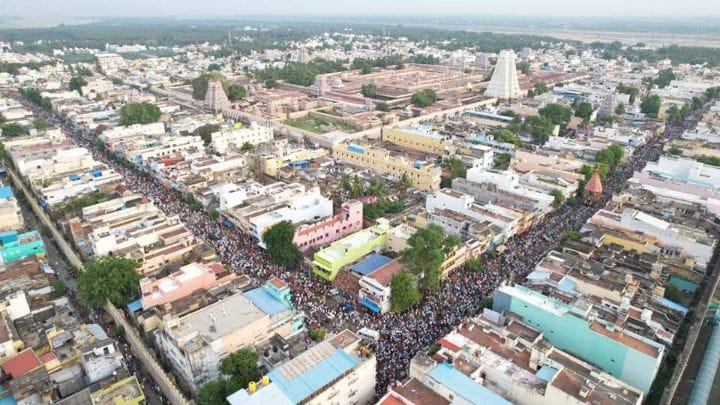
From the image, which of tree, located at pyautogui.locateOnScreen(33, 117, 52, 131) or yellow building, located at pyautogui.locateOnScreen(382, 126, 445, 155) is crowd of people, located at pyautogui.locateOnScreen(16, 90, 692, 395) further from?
tree, located at pyautogui.locateOnScreen(33, 117, 52, 131)

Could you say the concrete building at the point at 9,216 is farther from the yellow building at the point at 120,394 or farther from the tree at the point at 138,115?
the tree at the point at 138,115

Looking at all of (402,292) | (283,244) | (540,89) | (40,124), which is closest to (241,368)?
(402,292)

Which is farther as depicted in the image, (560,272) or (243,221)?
(243,221)

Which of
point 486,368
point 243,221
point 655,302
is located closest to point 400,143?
point 243,221

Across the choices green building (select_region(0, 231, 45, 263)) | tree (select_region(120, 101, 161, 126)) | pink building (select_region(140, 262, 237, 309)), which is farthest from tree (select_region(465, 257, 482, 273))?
tree (select_region(120, 101, 161, 126))

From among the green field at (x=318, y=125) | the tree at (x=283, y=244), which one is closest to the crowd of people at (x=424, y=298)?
the tree at (x=283, y=244)

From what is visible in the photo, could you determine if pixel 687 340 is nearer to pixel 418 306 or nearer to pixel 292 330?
pixel 418 306
